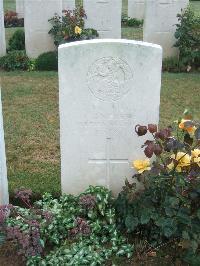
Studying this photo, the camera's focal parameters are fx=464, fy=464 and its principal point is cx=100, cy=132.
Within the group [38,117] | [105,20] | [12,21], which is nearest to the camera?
[38,117]

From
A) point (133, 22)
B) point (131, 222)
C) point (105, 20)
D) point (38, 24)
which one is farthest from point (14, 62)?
point (133, 22)

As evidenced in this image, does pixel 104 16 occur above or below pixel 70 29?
above

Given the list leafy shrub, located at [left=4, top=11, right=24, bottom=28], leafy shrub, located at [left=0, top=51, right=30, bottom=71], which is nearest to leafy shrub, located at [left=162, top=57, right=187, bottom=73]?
leafy shrub, located at [left=0, top=51, right=30, bottom=71]

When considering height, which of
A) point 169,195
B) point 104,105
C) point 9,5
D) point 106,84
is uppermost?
point 9,5

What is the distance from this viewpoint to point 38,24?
9.80 metres

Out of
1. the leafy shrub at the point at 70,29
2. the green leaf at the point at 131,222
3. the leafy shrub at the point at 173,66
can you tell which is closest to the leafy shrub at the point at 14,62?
the leafy shrub at the point at 70,29

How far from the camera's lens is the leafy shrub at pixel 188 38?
30.6 feet

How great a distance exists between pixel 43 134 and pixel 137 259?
2871mm

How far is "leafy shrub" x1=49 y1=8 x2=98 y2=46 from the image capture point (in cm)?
946

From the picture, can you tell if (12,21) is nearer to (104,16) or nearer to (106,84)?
(104,16)

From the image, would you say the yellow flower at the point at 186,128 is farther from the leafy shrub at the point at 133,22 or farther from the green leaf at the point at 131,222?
the leafy shrub at the point at 133,22

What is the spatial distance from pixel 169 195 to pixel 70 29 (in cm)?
646

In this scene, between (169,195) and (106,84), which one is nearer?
(169,195)

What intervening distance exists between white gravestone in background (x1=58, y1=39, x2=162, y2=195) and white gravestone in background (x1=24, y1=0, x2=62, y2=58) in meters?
6.19
